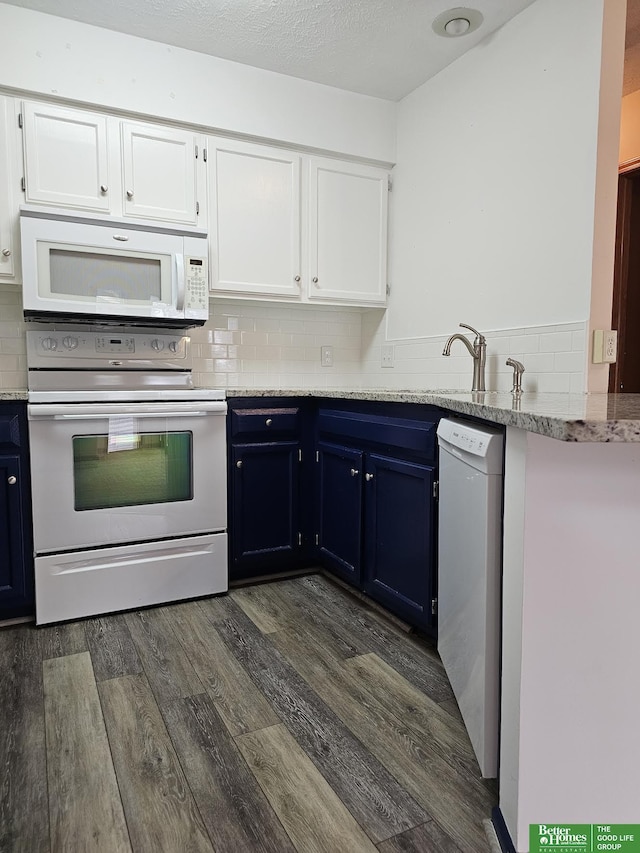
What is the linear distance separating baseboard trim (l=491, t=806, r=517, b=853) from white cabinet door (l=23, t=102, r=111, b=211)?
8.48ft

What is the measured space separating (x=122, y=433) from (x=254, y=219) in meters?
1.30

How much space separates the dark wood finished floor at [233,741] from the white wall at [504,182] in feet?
4.42

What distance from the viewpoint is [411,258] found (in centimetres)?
300

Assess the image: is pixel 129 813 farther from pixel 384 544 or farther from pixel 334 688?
pixel 384 544

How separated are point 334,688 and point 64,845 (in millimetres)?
812

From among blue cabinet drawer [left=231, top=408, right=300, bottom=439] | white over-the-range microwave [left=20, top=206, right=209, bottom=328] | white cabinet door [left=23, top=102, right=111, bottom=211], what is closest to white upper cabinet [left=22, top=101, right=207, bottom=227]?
white cabinet door [left=23, top=102, right=111, bottom=211]

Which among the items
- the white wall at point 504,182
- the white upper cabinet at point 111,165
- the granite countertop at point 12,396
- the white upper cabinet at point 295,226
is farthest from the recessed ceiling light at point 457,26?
the granite countertop at point 12,396

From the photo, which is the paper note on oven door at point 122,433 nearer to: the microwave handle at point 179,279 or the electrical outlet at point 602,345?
the microwave handle at point 179,279

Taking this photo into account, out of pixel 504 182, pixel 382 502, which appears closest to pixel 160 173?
pixel 504 182

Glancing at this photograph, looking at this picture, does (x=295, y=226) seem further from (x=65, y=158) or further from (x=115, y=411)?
(x=115, y=411)

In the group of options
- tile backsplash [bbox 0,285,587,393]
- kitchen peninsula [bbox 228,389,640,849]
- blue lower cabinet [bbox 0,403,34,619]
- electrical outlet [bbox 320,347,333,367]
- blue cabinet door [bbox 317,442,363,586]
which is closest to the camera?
kitchen peninsula [bbox 228,389,640,849]

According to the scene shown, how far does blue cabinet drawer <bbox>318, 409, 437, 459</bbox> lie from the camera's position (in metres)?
1.90

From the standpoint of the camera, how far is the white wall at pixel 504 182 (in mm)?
2014

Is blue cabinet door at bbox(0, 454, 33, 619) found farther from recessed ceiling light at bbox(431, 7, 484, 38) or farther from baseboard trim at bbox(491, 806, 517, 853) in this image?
recessed ceiling light at bbox(431, 7, 484, 38)
